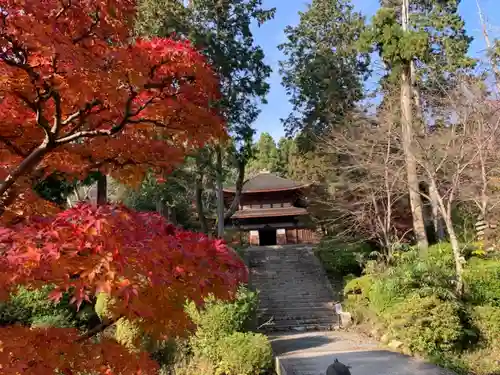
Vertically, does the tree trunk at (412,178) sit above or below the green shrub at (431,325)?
above

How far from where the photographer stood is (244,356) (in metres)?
7.88

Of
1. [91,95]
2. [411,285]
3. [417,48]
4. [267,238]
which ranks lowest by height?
[411,285]

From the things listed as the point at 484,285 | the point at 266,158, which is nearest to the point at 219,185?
the point at 484,285

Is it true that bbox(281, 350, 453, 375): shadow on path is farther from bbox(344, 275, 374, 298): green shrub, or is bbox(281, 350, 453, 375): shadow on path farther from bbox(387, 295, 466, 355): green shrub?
bbox(344, 275, 374, 298): green shrub

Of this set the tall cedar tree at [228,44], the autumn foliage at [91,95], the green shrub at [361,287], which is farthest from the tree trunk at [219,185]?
the autumn foliage at [91,95]

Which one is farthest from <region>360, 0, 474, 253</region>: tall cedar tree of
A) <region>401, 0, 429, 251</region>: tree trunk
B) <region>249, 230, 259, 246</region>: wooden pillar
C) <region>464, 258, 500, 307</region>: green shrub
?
<region>249, 230, 259, 246</region>: wooden pillar

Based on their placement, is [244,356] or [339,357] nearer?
[244,356]

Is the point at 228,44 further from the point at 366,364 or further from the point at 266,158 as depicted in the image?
the point at 266,158

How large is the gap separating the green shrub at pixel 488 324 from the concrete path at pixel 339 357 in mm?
1738

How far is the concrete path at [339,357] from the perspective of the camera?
26.0ft

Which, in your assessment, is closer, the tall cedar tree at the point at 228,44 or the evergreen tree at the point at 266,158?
the tall cedar tree at the point at 228,44

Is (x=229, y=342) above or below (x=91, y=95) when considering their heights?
below

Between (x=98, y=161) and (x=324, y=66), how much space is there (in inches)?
819

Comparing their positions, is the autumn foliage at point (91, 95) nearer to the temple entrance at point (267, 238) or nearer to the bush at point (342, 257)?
the bush at point (342, 257)
